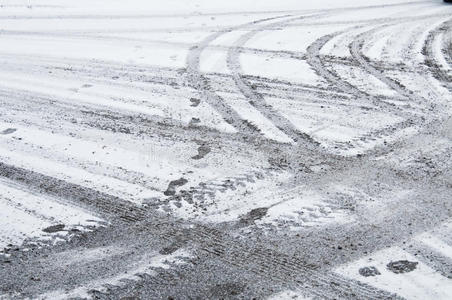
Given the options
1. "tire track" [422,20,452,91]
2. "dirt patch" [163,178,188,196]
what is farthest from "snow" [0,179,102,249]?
"tire track" [422,20,452,91]

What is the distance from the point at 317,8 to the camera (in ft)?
44.2

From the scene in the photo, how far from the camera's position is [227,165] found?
19.3 ft

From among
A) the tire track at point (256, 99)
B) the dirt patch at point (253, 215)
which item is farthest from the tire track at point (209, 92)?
the dirt patch at point (253, 215)

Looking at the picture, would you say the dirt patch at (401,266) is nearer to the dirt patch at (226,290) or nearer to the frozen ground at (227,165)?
the frozen ground at (227,165)

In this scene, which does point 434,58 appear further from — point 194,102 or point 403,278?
point 403,278

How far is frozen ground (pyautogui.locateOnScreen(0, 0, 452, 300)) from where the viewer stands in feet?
13.8

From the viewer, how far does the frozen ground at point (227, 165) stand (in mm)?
4203

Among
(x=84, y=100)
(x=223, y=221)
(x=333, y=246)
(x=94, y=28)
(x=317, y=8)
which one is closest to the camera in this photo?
(x=333, y=246)

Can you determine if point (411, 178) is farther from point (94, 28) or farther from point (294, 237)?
point (94, 28)

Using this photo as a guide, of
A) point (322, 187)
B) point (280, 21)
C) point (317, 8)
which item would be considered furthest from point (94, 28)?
point (322, 187)

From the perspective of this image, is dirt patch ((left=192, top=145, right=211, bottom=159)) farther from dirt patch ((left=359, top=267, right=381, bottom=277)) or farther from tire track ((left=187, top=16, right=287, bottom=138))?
dirt patch ((left=359, top=267, right=381, bottom=277))

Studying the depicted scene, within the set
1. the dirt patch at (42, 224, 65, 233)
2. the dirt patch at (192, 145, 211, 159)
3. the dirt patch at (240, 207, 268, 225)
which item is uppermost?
the dirt patch at (192, 145, 211, 159)

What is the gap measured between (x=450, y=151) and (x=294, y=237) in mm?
2562

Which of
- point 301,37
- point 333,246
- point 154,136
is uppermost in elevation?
point 301,37
